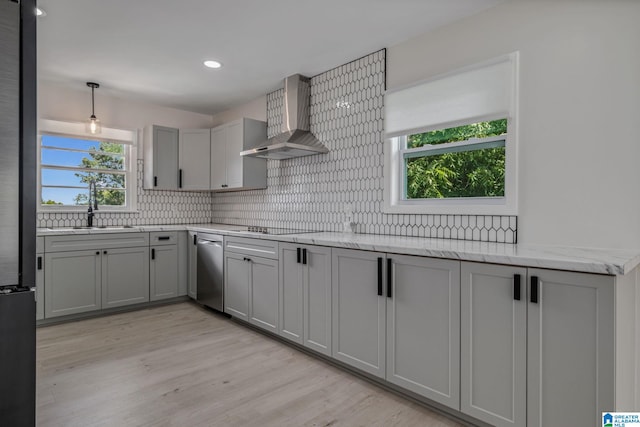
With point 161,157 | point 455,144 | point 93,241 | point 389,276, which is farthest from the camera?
point 161,157

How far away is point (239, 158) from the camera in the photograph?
4301 millimetres

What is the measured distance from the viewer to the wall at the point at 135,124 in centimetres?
407

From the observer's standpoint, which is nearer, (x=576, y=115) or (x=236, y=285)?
(x=576, y=115)

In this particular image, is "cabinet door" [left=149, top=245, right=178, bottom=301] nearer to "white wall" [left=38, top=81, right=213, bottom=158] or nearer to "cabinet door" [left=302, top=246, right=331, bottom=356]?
"white wall" [left=38, top=81, right=213, bottom=158]

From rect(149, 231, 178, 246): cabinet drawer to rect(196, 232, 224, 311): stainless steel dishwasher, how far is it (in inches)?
14.3

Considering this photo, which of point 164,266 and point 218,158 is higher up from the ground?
point 218,158

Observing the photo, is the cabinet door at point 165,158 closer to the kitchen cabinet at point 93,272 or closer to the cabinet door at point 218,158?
the cabinet door at point 218,158

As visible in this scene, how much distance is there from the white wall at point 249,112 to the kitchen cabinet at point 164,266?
176cm

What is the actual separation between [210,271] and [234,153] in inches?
56.5

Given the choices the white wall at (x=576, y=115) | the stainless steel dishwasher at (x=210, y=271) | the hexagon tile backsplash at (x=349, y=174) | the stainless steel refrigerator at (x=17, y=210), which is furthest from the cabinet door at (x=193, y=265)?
the stainless steel refrigerator at (x=17, y=210)

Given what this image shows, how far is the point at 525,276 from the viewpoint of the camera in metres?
1.71

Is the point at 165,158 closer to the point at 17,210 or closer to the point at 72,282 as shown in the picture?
the point at 72,282

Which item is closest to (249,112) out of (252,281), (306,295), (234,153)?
(234,153)

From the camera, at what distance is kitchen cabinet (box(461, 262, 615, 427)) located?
1521 mm
